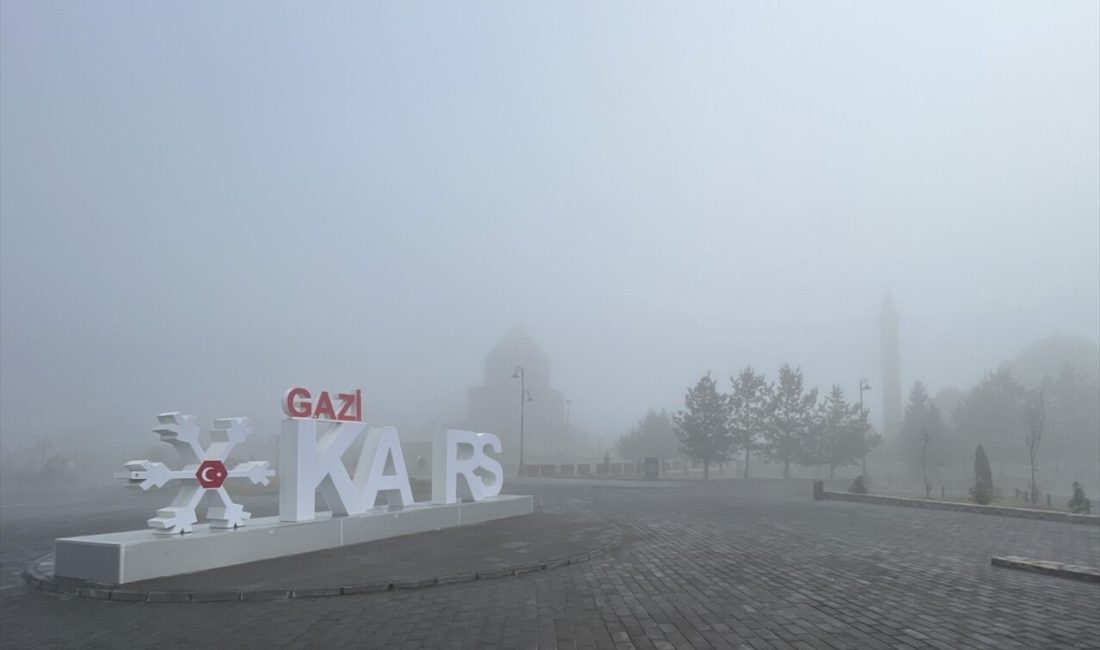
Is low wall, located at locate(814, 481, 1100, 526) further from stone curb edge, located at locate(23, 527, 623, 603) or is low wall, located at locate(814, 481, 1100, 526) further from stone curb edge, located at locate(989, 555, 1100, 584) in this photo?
stone curb edge, located at locate(23, 527, 623, 603)

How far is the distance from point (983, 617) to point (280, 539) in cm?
1101

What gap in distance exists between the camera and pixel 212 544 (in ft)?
39.0

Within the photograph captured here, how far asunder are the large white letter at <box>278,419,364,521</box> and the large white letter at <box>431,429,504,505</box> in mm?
3733

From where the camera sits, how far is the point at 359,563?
12.3 metres

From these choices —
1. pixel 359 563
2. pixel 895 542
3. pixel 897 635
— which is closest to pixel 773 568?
pixel 897 635

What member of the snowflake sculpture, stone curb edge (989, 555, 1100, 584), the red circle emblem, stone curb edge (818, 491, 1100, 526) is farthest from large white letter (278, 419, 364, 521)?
stone curb edge (818, 491, 1100, 526)

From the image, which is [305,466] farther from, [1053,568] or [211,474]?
[1053,568]

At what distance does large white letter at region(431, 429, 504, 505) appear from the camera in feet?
64.5

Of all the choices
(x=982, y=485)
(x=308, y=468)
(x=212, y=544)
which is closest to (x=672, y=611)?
(x=212, y=544)

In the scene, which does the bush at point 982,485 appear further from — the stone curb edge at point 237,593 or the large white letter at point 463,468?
the stone curb edge at point 237,593

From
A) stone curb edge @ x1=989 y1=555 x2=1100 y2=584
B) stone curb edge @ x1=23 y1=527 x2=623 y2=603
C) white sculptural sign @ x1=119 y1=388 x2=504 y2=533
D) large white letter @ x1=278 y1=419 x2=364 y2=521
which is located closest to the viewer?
stone curb edge @ x1=23 y1=527 x2=623 y2=603

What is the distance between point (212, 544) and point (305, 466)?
8.56ft

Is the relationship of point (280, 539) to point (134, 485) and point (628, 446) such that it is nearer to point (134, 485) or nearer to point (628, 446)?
point (134, 485)

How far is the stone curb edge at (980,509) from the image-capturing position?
70.4 ft
